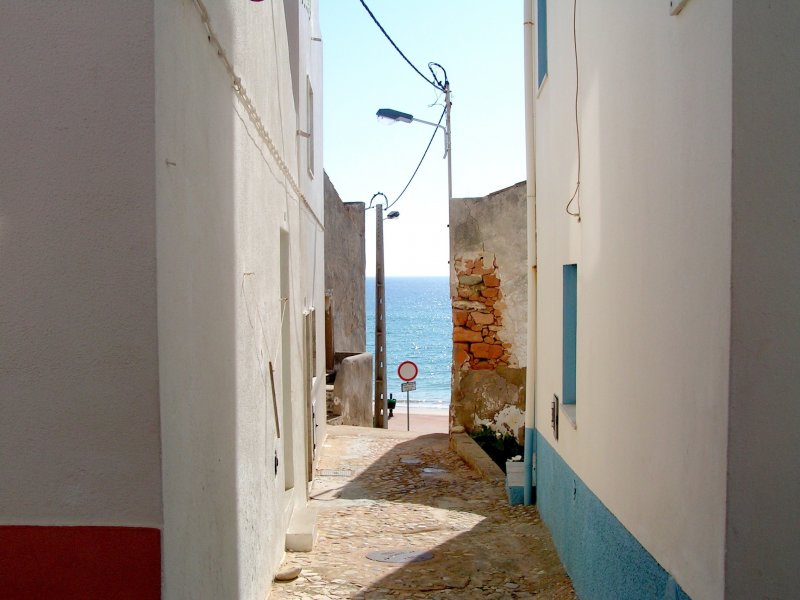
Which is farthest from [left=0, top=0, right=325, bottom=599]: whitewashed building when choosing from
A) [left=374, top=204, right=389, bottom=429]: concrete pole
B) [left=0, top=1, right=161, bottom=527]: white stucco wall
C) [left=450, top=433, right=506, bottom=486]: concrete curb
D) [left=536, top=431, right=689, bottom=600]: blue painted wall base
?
[left=374, top=204, right=389, bottom=429]: concrete pole

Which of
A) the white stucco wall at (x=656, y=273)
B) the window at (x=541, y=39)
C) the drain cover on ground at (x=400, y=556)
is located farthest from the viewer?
the window at (x=541, y=39)

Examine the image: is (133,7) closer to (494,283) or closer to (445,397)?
(494,283)

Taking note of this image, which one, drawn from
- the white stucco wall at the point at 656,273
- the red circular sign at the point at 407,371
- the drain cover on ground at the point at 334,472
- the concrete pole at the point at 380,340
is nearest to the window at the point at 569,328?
the white stucco wall at the point at 656,273

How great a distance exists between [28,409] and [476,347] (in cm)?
1091

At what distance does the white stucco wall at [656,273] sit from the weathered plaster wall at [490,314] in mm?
6763

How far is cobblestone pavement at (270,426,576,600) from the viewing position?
6113 mm

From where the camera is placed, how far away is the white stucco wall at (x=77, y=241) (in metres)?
2.61

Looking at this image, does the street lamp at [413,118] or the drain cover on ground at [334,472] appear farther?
the street lamp at [413,118]

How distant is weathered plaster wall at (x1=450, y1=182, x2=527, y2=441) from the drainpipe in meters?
4.39

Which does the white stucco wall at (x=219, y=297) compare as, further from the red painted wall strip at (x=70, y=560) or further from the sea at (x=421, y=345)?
the sea at (x=421, y=345)

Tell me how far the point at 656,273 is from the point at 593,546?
218cm

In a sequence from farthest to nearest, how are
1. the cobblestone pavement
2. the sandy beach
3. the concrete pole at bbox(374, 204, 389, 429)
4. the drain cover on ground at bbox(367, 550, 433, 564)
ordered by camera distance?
the sandy beach → the concrete pole at bbox(374, 204, 389, 429) → the drain cover on ground at bbox(367, 550, 433, 564) → the cobblestone pavement

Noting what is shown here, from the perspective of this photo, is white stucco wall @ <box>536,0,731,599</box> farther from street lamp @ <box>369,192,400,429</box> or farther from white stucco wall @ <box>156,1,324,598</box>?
street lamp @ <box>369,192,400,429</box>

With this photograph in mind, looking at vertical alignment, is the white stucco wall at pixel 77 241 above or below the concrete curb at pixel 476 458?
above
